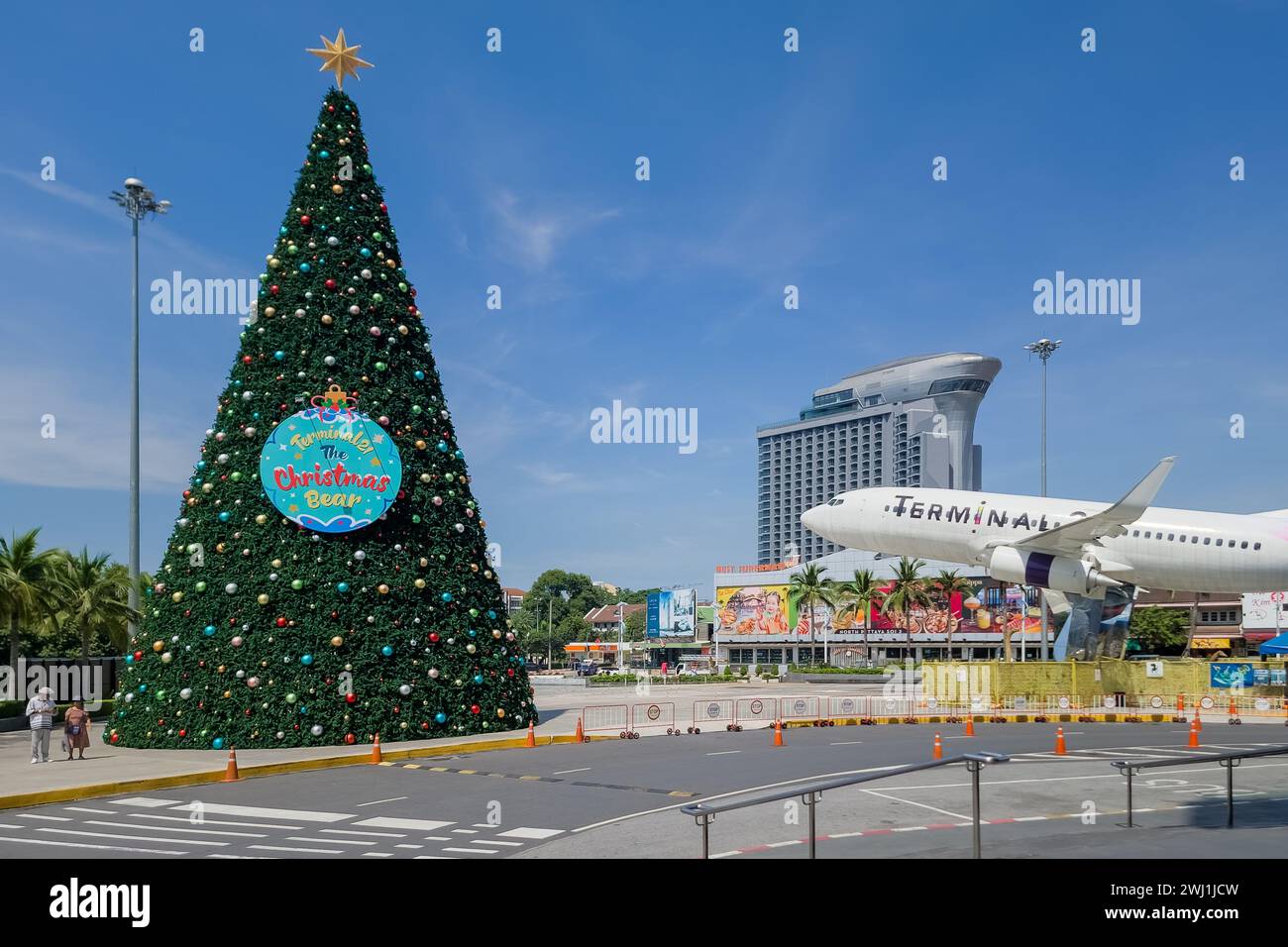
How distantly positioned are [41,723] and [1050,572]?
32.0 meters

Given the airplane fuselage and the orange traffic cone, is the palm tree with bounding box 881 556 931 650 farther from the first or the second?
the orange traffic cone

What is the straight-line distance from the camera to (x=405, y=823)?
1381 centimetres

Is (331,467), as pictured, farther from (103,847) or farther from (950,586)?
(950,586)

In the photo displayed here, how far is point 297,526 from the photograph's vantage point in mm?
22781

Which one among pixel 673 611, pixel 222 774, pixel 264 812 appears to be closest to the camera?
pixel 264 812

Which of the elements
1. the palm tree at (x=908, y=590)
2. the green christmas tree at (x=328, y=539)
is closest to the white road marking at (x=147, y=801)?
the green christmas tree at (x=328, y=539)

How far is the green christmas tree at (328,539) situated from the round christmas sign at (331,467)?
0.03 m

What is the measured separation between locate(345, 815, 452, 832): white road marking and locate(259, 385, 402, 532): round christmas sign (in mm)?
9969

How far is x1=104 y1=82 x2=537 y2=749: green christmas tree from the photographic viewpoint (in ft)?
72.0

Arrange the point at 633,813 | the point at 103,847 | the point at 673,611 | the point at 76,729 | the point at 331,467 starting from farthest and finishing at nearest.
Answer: the point at 673,611 < the point at 331,467 < the point at 76,729 < the point at 633,813 < the point at 103,847

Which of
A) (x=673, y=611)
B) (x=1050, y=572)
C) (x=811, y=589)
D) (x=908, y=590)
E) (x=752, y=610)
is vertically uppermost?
(x=1050, y=572)

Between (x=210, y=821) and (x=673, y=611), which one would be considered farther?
(x=673, y=611)

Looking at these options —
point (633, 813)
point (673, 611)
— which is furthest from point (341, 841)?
point (673, 611)

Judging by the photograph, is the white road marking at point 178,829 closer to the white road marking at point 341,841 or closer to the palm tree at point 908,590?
the white road marking at point 341,841
